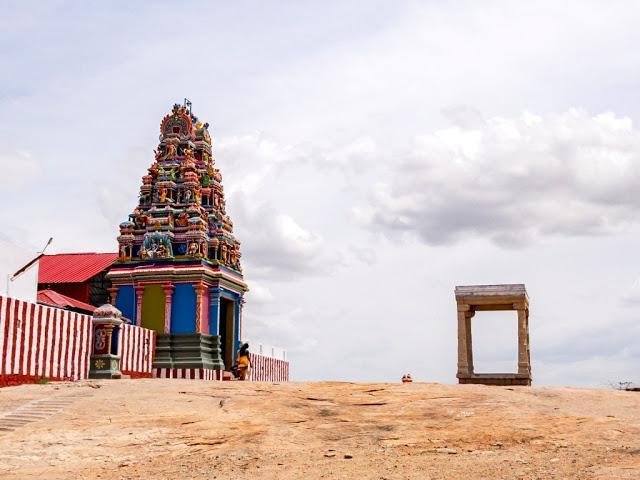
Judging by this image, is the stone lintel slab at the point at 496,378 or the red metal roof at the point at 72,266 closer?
the stone lintel slab at the point at 496,378

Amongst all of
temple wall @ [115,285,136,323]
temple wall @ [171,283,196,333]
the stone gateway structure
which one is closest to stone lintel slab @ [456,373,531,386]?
the stone gateway structure

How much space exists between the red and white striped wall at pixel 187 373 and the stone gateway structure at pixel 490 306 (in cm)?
1188

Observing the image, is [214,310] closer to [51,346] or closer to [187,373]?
[187,373]

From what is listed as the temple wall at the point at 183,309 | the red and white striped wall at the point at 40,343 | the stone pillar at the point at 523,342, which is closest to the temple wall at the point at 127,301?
the temple wall at the point at 183,309

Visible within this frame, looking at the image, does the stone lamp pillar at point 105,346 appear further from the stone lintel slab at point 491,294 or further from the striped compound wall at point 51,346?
the stone lintel slab at point 491,294

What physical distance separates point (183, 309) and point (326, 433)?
68.5 ft

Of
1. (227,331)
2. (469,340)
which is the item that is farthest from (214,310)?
(469,340)

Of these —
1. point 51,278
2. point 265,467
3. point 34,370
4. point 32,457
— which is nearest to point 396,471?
point 265,467

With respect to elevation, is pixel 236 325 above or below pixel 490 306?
below

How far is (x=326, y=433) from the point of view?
14508 millimetres

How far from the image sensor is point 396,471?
11.9m

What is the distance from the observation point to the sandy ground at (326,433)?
40.0 ft

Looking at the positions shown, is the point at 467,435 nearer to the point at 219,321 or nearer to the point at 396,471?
the point at 396,471

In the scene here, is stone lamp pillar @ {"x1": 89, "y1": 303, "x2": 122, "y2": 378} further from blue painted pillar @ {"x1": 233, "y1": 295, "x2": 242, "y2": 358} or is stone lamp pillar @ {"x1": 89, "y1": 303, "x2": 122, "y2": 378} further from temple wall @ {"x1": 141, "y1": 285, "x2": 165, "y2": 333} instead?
blue painted pillar @ {"x1": 233, "y1": 295, "x2": 242, "y2": 358}
